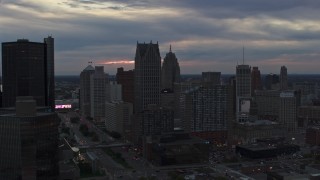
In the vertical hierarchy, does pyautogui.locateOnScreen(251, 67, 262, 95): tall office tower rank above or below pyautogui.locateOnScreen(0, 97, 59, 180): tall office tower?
above

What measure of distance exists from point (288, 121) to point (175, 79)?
140ft

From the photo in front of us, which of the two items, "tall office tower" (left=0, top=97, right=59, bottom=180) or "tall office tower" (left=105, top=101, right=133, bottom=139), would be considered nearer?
"tall office tower" (left=0, top=97, right=59, bottom=180)

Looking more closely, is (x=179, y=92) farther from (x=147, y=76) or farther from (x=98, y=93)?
(x=98, y=93)

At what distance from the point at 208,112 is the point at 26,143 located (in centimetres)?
4608

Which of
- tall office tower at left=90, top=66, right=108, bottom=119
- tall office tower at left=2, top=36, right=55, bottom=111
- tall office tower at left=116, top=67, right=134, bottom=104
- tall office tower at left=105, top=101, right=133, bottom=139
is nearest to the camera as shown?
tall office tower at left=2, top=36, right=55, bottom=111

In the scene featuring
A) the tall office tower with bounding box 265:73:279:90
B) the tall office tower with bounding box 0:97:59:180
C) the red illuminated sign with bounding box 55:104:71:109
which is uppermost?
the tall office tower with bounding box 265:73:279:90

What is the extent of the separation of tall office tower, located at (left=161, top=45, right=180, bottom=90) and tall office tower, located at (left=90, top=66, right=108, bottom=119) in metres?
16.2

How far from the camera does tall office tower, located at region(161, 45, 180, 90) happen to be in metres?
124

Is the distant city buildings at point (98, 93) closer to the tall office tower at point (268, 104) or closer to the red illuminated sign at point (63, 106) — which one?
the red illuminated sign at point (63, 106)

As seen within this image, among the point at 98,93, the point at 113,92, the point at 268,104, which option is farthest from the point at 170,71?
the point at 268,104

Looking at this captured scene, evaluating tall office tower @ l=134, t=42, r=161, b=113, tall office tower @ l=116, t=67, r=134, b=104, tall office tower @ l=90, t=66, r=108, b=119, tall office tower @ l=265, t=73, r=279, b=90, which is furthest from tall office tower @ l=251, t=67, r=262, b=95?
tall office tower @ l=134, t=42, r=161, b=113

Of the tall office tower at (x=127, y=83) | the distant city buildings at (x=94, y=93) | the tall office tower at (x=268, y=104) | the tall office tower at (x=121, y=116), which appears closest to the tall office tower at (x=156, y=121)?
the tall office tower at (x=121, y=116)

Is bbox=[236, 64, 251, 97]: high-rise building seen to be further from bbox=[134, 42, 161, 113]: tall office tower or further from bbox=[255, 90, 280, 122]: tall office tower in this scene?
bbox=[134, 42, 161, 113]: tall office tower

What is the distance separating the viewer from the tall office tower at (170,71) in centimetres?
12383
